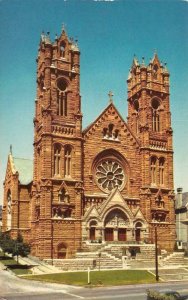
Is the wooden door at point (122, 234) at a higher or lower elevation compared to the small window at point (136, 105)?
lower

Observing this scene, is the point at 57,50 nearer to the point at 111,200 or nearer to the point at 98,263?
the point at 111,200

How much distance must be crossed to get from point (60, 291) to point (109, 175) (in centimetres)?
3119

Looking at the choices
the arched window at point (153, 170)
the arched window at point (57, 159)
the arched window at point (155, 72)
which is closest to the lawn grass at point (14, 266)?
the arched window at point (57, 159)

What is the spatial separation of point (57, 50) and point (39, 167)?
16931mm

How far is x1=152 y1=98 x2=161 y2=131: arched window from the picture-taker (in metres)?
69.0

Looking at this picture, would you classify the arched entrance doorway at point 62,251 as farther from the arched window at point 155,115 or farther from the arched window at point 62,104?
the arched window at point 155,115

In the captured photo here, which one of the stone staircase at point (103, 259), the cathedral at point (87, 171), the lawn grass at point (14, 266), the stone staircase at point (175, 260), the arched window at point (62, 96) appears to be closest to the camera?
the lawn grass at point (14, 266)

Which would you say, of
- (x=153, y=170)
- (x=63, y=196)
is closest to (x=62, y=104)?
(x=63, y=196)

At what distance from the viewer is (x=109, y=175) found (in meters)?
64.8

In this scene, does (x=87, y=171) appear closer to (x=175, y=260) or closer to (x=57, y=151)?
(x=57, y=151)

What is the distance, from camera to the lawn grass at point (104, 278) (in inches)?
1571

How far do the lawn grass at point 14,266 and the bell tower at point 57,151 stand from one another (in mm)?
3554

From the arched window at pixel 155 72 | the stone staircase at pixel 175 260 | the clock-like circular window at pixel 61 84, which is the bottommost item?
the stone staircase at pixel 175 260

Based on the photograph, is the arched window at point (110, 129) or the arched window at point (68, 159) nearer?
the arched window at point (68, 159)
